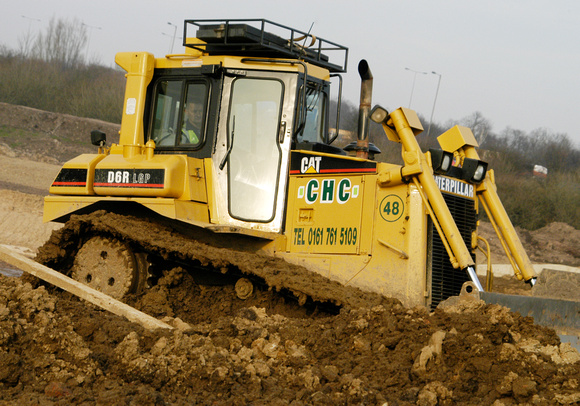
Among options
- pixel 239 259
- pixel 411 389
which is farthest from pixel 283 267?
pixel 411 389

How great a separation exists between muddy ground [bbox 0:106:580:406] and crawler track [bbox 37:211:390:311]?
352 mm

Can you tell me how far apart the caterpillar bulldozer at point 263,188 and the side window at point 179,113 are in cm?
1

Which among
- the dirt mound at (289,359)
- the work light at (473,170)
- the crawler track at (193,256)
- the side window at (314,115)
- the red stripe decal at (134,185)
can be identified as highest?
the side window at (314,115)

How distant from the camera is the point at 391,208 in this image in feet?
21.5

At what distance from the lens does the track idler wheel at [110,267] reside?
286 inches

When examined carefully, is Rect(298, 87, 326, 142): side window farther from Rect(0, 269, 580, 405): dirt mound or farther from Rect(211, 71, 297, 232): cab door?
Rect(0, 269, 580, 405): dirt mound

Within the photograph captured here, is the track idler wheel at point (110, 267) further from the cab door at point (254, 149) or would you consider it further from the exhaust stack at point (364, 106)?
the exhaust stack at point (364, 106)

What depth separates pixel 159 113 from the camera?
784cm

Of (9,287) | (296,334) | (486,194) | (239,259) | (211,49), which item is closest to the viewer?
(296,334)

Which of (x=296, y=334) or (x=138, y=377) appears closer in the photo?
(x=138, y=377)

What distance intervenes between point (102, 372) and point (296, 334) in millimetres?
1590

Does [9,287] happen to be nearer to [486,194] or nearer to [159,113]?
[159,113]

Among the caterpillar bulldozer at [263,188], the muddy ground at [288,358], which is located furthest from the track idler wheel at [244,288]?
the muddy ground at [288,358]

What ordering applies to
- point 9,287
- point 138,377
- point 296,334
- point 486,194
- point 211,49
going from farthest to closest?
point 211,49, point 486,194, point 9,287, point 296,334, point 138,377
